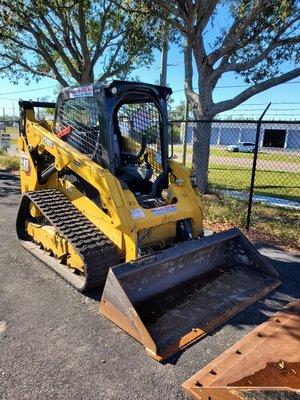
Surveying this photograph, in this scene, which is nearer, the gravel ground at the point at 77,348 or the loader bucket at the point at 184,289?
the gravel ground at the point at 77,348

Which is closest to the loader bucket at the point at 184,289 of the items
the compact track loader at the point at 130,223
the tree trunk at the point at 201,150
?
the compact track loader at the point at 130,223

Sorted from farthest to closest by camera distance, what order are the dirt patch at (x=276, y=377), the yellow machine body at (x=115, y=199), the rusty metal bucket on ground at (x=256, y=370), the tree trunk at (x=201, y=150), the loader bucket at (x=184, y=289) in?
the tree trunk at (x=201, y=150) < the yellow machine body at (x=115, y=199) < the loader bucket at (x=184, y=289) < the dirt patch at (x=276, y=377) < the rusty metal bucket on ground at (x=256, y=370)

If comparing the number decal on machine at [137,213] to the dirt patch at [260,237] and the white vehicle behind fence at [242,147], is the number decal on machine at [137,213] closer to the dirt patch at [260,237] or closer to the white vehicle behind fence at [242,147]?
the dirt patch at [260,237]

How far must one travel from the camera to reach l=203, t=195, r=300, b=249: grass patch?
657 cm

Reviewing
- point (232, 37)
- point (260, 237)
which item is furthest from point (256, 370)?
point (232, 37)

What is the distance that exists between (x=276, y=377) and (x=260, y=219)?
502 cm

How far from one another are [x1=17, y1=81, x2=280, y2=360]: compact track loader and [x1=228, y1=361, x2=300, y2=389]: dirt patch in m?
0.73

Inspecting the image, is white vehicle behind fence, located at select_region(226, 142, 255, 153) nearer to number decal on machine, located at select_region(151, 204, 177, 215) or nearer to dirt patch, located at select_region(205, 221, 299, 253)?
dirt patch, located at select_region(205, 221, 299, 253)

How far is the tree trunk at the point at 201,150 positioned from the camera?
973 cm

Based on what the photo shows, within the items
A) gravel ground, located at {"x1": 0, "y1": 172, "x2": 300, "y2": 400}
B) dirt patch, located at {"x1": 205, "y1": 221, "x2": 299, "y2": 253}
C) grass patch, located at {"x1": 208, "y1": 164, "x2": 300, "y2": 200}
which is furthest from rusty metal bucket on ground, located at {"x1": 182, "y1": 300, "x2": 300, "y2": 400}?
grass patch, located at {"x1": 208, "y1": 164, "x2": 300, "y2": 200}

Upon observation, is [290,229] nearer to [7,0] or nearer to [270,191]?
[270,191]

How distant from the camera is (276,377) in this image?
112 inches

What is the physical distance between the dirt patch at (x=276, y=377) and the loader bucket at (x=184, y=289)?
0.71 m

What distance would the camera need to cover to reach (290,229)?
273 inches
